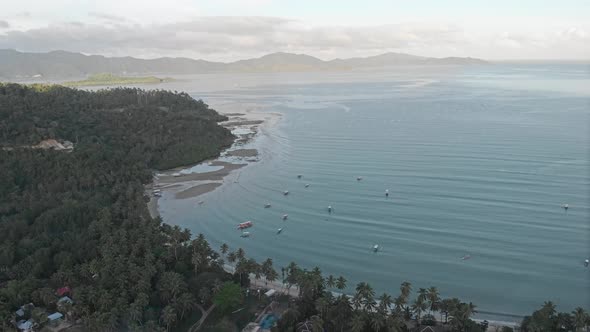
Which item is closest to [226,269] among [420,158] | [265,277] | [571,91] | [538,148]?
[265,277]

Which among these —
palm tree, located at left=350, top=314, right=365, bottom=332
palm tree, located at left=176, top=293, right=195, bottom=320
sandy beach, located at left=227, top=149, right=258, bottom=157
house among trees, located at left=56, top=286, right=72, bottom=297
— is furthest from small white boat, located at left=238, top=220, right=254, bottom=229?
sandy beach, located at left=227, top=149, right=258, bottom=157

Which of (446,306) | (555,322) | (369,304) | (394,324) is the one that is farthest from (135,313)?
(555,322)

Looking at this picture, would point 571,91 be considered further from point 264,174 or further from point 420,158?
point 264,174

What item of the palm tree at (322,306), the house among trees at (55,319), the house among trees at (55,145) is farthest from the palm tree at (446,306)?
the house among trees at (55,145)

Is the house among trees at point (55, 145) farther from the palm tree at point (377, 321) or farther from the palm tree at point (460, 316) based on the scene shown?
the palm tree at point (460, 316)

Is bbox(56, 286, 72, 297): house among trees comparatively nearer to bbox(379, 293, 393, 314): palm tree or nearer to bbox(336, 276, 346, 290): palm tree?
bbox(336, 276, 346, 290): palm tree

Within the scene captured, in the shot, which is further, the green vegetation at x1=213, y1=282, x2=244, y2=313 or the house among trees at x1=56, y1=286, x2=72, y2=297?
the house among trees at x1=56, y1=286, x2=72, y2=297
